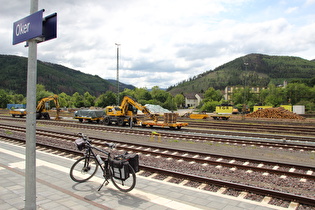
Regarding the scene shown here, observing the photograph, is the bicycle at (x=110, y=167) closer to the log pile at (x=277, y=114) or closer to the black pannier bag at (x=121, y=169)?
the black pannier bag at (x=121, y=169)

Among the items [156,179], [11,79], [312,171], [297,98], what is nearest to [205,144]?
[312,171]

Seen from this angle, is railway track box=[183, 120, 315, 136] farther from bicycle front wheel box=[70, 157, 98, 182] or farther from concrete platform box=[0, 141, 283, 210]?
bicycle front wheel box=[70, 157, 98, 182]

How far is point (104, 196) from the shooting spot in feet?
19.4

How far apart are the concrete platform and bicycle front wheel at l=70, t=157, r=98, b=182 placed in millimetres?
167

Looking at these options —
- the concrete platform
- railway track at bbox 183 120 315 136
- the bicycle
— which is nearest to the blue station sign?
the bicycle

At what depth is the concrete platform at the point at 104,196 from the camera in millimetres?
5301

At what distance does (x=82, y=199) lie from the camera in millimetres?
5582

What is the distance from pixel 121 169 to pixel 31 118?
2.55 metres

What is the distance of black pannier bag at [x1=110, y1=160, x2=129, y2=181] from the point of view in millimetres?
5953

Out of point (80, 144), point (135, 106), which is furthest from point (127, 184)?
point (135, 106)

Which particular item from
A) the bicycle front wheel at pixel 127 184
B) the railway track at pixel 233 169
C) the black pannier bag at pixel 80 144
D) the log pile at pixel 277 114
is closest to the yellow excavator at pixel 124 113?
the railway track at pixel 233 169

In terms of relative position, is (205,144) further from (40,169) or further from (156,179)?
(40,169)

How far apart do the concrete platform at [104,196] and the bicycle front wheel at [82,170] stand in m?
0.17

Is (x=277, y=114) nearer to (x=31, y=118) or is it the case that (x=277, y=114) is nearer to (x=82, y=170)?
(x=82, y=170)
